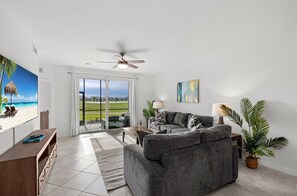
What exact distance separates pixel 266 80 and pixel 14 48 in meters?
4.52

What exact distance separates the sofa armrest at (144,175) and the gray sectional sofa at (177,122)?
2181mm

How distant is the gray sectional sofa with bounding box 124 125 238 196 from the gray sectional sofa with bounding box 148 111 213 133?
5.45 feet

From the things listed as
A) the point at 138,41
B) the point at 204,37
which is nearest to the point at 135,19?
the point at 138,41

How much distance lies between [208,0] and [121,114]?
5371 mm

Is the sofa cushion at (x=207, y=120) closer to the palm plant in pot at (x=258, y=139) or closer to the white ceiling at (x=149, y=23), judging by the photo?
the palm plant in pot at (x=258, y=139)

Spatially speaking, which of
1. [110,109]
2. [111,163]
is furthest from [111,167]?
[110,109]

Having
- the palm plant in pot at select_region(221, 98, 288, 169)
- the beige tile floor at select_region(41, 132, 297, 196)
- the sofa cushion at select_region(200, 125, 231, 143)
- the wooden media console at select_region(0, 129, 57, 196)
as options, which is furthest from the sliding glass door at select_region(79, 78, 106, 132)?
the palm plant in pot at select_region(221, 98, 288, 169)

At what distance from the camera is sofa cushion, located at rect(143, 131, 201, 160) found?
1578mm

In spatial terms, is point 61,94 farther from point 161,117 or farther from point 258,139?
point 258,139

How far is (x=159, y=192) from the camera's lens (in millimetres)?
1501

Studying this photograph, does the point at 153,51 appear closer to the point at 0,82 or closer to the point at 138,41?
the point at 138,41

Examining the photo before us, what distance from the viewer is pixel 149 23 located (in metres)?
2.21

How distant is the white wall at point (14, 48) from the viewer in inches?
70.8

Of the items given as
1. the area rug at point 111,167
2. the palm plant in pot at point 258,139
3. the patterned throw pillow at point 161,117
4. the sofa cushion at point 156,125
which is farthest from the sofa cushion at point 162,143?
the patterned throw pillow at point 161,117
